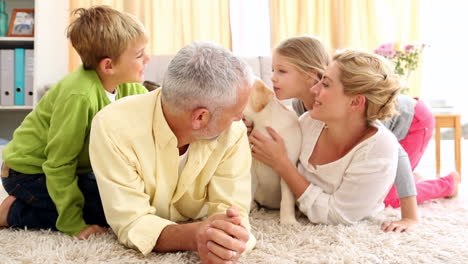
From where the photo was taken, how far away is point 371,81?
1573 mm

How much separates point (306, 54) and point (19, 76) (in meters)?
2.08

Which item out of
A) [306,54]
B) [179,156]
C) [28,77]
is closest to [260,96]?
[306,54]

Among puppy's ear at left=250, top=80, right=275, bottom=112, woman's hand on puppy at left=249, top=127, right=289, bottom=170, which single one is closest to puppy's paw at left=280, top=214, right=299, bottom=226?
woman's hand on puppy at left=249, top=127, right=289, bottom=170

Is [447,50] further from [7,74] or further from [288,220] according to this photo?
[7,74]

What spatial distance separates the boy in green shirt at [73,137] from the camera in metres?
1.43

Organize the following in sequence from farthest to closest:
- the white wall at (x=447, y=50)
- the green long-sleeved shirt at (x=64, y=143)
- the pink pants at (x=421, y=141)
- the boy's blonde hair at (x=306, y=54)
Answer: the white wall at (x=447, y=50)
the pink pants at (x=421, y=141)
the boy's blonde hair at (x=306, y=54)
the green long-sleeved shirt at (x=64, y=143)

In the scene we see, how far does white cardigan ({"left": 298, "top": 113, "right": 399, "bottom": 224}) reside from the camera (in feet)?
5.05

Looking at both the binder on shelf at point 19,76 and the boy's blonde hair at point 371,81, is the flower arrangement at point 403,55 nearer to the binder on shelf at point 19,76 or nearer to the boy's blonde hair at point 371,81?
the boy's blonde hair at point 371,81

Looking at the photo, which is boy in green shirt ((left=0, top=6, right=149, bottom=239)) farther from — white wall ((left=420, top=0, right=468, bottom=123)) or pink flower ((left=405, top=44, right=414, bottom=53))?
white wall ((left=420, top=0, right=468, bottom=123))

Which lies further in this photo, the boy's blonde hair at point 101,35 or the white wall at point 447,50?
the white wall at point 447,50

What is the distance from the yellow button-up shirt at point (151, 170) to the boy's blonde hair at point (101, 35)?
361 mm

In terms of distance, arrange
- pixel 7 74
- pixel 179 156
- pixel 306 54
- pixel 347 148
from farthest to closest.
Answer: pixel 7 74 → pixel 306 54 → pixel 347 148 → pixel 179 156

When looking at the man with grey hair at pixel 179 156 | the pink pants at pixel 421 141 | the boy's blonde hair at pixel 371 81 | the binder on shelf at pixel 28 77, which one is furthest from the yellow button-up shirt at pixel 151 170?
the binder on shelf at pixel 28 77

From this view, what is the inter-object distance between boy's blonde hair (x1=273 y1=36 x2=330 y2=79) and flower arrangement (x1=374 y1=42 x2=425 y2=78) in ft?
3.73
